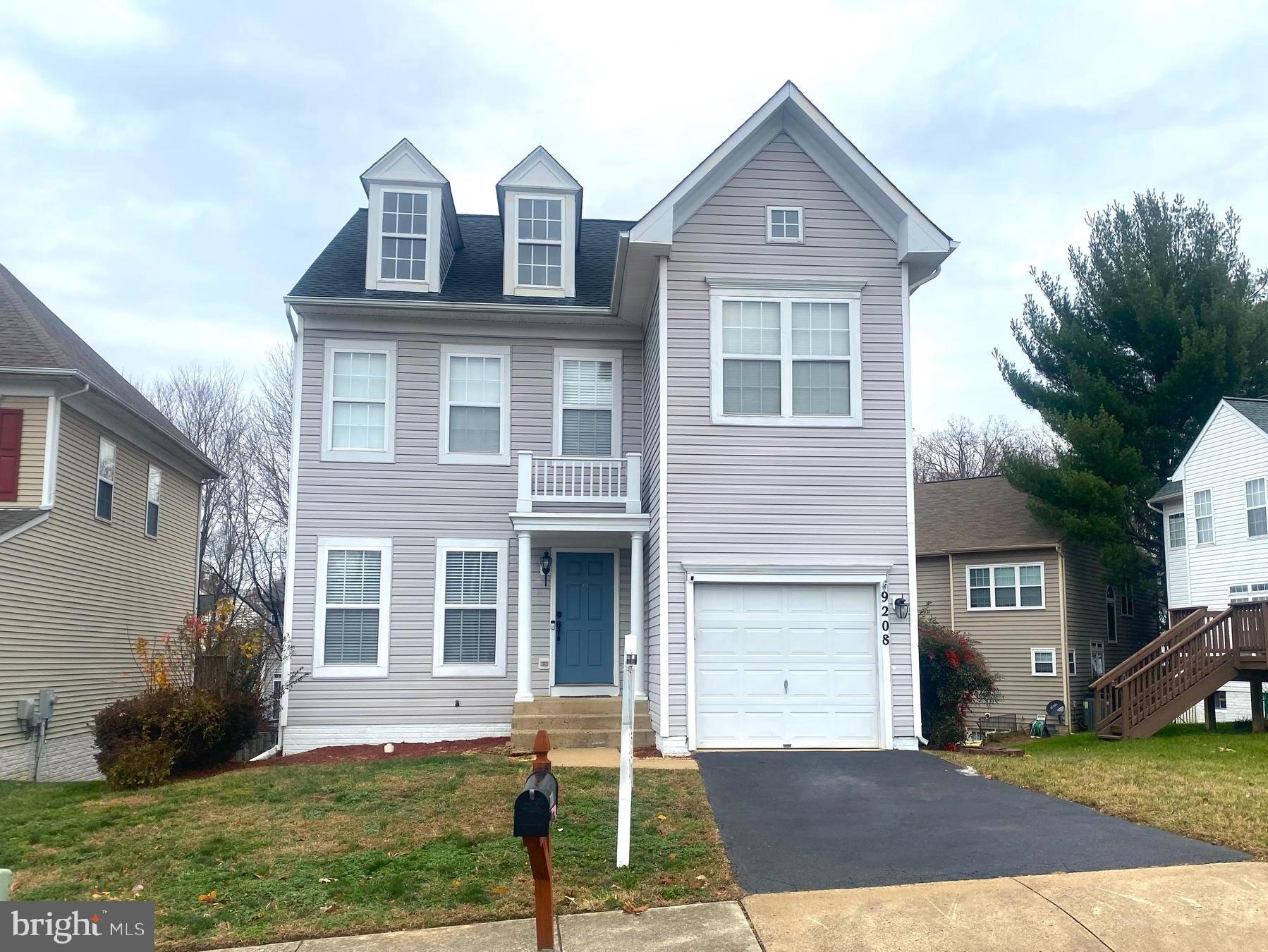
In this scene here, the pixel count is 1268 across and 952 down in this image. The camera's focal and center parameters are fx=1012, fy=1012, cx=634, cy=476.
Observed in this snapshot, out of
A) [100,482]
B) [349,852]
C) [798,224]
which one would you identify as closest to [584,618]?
[798,224]

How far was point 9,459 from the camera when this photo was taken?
49.4ft

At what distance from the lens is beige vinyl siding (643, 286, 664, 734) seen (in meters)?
12.9

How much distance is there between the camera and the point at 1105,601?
3003 centimetres

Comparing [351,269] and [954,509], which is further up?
[351,269]

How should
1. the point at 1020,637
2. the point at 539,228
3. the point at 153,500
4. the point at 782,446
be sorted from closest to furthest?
the point at 782,446, the point at 539,228, the point at 153,500, the point at 1020,637

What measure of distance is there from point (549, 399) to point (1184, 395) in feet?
69.7

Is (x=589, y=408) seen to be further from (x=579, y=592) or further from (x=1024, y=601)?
(x=1024, y=601)

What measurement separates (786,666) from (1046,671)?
18.1 meters

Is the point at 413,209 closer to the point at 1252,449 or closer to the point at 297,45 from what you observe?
the point at 297,45

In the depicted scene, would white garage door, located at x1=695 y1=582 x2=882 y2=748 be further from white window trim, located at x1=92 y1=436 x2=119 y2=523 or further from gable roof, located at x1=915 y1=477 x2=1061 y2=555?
gable roof, located at x1=915 y1=477 x2=1061 y2=555

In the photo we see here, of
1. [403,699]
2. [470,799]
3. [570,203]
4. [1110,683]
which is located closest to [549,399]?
[570,203]

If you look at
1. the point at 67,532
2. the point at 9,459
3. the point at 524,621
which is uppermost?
the point at 9,459

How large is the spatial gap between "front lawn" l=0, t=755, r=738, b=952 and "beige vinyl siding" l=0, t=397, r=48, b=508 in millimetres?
5724

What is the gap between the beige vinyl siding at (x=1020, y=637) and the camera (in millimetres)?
27812
